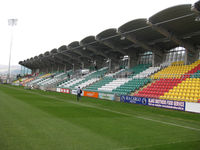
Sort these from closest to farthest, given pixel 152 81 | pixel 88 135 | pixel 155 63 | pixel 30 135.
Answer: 1. pixel 30 135
2. pixel 88 135
3. pixel 152 81
4. pixel 155 63

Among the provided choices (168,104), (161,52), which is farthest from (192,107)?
(161,52)

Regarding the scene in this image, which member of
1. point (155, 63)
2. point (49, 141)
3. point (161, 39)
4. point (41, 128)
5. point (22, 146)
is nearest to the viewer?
point (22, 146)

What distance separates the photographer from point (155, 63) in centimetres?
3456

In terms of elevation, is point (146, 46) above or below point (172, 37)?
below

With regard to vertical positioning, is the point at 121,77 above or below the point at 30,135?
above

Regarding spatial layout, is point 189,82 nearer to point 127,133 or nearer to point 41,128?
point 127,133

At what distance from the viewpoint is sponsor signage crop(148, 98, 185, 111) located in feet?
55.9

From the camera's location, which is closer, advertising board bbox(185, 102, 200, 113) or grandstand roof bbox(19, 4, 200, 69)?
advertising board bbox(185, 102, 200, 113)

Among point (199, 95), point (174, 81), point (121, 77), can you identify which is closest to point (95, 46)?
point (121, 77)

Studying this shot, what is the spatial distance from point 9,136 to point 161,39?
94.0ft

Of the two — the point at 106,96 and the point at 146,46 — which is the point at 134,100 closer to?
the point at 106,96

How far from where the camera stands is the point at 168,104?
→ 711 inches

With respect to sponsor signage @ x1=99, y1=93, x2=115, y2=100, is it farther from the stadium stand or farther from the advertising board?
the advertising board

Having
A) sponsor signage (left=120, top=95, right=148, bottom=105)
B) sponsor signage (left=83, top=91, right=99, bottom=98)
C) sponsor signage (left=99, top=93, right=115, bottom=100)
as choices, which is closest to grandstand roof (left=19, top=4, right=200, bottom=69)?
sponsor signage (left=99, top=93, right=115, bottom=100)
